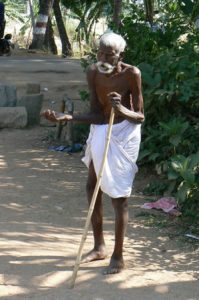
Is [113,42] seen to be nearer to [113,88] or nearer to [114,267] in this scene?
[113,88]

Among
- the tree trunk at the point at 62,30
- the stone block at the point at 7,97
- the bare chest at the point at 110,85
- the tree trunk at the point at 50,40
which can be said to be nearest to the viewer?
the bare chest at the point at 110,85

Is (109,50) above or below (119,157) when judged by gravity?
above

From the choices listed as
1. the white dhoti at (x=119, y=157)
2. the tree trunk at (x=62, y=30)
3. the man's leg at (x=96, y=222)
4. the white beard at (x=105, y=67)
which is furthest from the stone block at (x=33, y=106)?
the tree trunk at (x=62, y=30)

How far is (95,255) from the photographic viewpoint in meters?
4.48

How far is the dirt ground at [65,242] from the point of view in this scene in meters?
4.00

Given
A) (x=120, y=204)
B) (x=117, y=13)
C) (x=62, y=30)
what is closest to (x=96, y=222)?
(x=120, y=204)

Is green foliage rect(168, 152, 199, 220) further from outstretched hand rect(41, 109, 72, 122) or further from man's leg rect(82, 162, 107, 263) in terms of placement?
outstretched hand rect(41, 109, 72, 122)

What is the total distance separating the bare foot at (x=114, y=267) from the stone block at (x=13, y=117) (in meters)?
5.52

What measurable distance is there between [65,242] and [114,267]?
76 cm

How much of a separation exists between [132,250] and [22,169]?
2.86 m

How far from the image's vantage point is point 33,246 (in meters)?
4.78

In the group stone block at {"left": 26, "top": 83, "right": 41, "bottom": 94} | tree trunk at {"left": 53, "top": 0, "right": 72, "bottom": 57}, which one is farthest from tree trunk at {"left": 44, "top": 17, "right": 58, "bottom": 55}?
stone block at {"left": 26, "top": 83, "right": 41, "bottom": 94}

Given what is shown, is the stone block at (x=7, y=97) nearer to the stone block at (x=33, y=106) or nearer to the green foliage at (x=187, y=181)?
the stone block at (x=33, y=106)

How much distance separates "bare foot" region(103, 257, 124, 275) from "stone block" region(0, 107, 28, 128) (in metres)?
5.52
